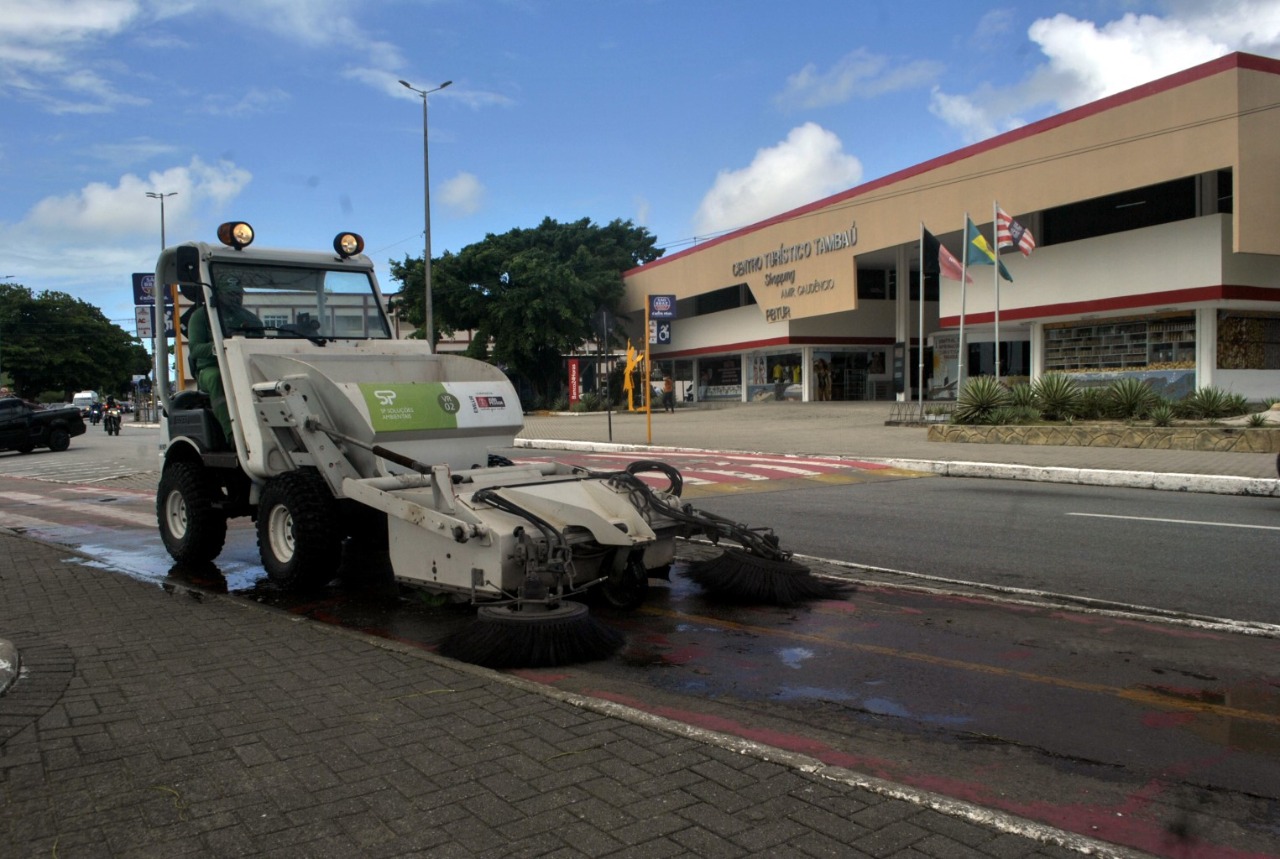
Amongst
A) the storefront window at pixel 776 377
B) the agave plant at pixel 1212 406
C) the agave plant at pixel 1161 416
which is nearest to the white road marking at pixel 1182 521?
the agave plant at pixel 1161 416

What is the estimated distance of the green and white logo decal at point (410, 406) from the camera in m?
6.95

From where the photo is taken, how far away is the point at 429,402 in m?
Result: 7.32

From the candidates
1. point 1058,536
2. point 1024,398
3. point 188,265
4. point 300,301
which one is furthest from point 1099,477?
point 188,265

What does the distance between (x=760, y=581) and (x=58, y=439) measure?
1154 inches

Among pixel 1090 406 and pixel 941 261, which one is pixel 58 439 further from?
pixel 1090 406

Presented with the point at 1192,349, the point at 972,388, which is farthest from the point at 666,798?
the point at 1192,349

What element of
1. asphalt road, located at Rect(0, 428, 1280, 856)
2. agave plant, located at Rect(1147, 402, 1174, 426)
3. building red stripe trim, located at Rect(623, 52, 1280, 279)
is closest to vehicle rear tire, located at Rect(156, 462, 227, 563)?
asphalt road, located at Rect(0, 428, 1280, 856)

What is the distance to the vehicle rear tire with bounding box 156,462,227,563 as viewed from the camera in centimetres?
830

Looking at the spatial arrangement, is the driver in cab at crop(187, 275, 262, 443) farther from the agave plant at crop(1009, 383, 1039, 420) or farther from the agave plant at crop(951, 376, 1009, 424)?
the agave plant at crop(1009, 383, 1039, 420)

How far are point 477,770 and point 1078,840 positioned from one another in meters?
2.15

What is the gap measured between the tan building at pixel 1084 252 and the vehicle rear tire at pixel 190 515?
20081 millimetres

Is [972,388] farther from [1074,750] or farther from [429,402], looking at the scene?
[1074,750]

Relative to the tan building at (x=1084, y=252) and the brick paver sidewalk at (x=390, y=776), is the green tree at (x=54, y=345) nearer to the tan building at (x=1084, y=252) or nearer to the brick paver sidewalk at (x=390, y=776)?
the tan building at (x=1084, y=252)

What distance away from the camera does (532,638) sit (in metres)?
5.13
